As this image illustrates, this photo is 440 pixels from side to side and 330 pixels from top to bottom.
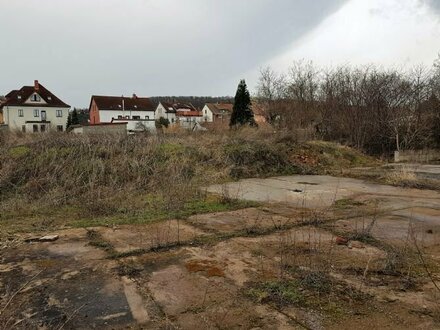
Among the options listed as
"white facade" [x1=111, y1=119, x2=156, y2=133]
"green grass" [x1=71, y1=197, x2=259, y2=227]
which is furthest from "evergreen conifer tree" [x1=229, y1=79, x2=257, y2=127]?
"green grass" [x1=71, y1=197, x2=259, y2=227]

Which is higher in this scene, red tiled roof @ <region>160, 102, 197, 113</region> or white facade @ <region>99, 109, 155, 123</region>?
red tiled roof @ <region>160, 102, 197, 113</region>

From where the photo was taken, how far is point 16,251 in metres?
4.54

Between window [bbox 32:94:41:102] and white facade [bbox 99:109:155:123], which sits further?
white facade [bbox 99:109:155:123]

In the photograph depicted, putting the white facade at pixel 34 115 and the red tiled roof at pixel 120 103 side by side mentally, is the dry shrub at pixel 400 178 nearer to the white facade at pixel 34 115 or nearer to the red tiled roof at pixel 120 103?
the white facade at pixel 34 115

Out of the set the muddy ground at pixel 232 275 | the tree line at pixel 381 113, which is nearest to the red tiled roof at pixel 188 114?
the tree line at pixel 381 113

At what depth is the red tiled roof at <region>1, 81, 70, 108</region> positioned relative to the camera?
4903cm

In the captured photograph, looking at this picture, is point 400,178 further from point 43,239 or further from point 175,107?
point 175,107

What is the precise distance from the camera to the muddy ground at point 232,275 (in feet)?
9.55

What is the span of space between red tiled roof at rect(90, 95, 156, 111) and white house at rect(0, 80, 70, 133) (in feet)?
23.4

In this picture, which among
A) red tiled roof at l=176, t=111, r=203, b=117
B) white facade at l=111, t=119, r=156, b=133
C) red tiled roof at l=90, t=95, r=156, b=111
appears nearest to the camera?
white facade at l=111, t=119, r=156, b=133

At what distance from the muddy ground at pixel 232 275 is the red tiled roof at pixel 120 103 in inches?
2263

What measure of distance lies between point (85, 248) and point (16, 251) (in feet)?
2.64

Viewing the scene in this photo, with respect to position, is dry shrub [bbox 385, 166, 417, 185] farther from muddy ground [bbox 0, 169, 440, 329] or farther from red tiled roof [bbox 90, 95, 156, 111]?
red tiled roof [bbox 90, 95, 156, 111]

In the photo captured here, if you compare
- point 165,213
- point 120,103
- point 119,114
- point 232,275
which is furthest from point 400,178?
point 120,103
